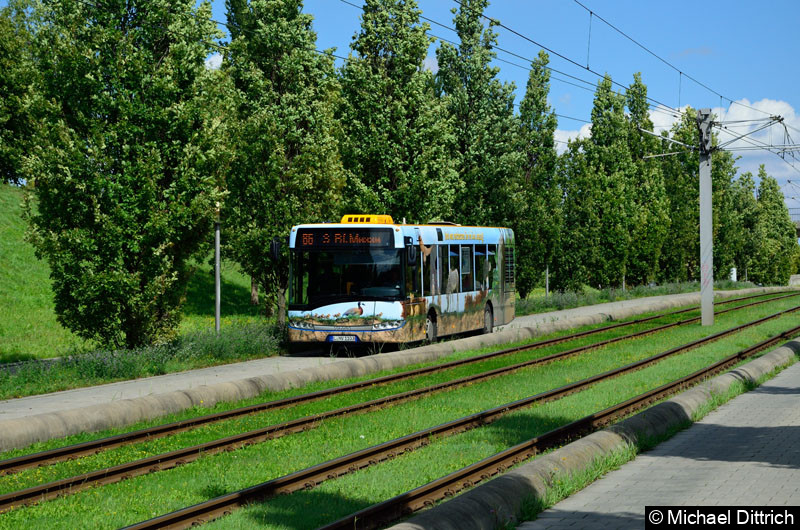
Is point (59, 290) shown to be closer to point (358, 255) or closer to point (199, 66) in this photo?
point (199, 66)

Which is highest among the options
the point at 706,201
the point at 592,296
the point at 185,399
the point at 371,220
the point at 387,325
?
the point at 706,201

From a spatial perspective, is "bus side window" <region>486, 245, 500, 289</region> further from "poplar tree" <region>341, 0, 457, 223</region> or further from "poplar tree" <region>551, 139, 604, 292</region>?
"poplar tree" <region>551, 139, 604, 292</region>

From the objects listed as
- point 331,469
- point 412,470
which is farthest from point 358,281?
point 412,470

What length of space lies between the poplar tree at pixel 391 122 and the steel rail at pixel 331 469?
1337 cm

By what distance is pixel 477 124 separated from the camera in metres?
38.3

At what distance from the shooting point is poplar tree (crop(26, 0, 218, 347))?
18.8 m

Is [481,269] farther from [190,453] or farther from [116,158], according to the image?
[190,453]

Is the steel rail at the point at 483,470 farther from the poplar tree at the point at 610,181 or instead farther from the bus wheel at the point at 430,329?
the poplar tree at the point at 610,181

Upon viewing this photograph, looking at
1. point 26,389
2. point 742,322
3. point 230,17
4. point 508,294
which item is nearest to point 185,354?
point 26,389

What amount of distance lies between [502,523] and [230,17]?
50048 millimetres

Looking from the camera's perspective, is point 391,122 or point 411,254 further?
point 391,122

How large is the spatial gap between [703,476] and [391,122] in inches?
831

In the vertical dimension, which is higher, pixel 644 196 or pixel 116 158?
pixel 644 196

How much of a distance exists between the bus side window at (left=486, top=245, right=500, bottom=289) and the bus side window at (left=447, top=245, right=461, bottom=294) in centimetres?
278
